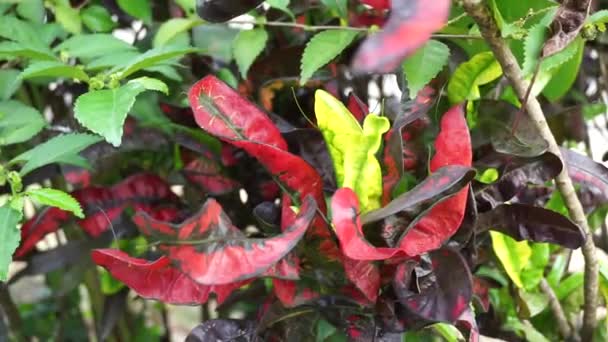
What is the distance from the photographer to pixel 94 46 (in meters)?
0.59

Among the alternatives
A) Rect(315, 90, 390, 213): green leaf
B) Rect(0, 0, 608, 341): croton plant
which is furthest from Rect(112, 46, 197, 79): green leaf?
Rect(315, 90, 390, 213): green leaf

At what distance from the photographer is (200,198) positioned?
26.5 inches

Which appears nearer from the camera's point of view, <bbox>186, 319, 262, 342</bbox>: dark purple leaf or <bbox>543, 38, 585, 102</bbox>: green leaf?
<bbox>186, 319, 262, 342</bbox>: dark purple leaf

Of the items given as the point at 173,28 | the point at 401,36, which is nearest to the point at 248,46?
the point at 173,28

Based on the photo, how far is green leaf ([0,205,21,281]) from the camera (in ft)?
1.62

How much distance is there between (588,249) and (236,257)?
0.30 m

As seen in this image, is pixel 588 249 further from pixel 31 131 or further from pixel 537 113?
pixel 31 131

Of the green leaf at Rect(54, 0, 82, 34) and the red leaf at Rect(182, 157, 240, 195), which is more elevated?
the green leaf at Rect(54, 0, 82, 34)

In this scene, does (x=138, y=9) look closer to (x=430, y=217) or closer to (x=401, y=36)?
(x=430, y=217)

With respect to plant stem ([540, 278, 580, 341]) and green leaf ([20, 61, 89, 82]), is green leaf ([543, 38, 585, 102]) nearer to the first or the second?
plant stem ([540, 278, 580, 341])

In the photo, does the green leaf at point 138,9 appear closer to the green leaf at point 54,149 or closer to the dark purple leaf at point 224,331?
the green leaf at point 54,149

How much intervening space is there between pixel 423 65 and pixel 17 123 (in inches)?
13.0

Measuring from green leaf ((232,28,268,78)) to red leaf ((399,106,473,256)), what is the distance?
0.57 feet

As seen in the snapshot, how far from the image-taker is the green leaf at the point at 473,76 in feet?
1.80
